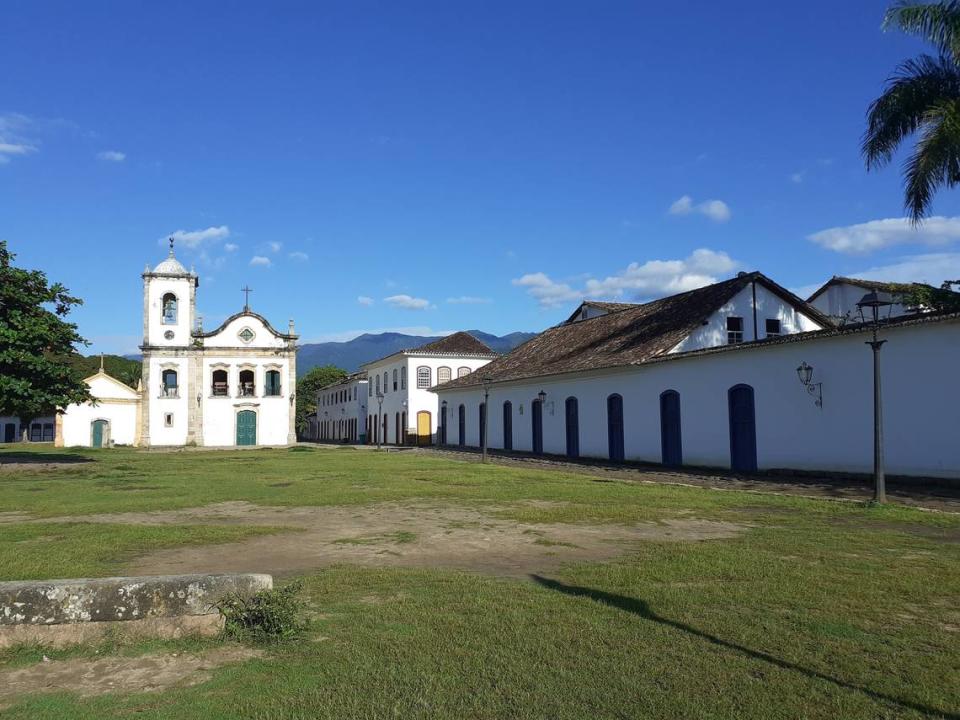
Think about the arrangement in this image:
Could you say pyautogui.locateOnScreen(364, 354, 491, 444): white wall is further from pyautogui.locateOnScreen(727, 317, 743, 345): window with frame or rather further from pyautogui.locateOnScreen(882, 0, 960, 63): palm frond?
pyautogui.locateOnScreen(882, 0, 960, 63): palm frond

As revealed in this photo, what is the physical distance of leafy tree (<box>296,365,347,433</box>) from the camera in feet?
257

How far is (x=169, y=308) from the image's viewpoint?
4569 centimetres

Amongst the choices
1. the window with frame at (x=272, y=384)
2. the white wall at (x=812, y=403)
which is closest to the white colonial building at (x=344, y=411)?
the window with frame at (x=272, y=384)

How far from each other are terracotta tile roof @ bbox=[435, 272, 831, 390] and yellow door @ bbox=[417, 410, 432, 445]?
9277 mm

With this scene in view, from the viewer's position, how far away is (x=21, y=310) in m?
20.5

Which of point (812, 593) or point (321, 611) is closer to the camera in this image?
point (321, 611)

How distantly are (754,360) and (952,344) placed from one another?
5.14 meters

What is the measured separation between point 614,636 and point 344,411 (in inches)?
2334

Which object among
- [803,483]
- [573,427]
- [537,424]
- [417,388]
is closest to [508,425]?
[537,424]

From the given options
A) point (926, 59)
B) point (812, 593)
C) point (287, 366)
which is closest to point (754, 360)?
point (926, 59)

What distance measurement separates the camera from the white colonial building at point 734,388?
48.4 feet

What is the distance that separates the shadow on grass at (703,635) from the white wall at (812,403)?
37.6 feet

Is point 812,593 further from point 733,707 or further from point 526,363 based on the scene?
point 526,363

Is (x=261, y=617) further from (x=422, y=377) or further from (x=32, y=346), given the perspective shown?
(x=422, y=377)
